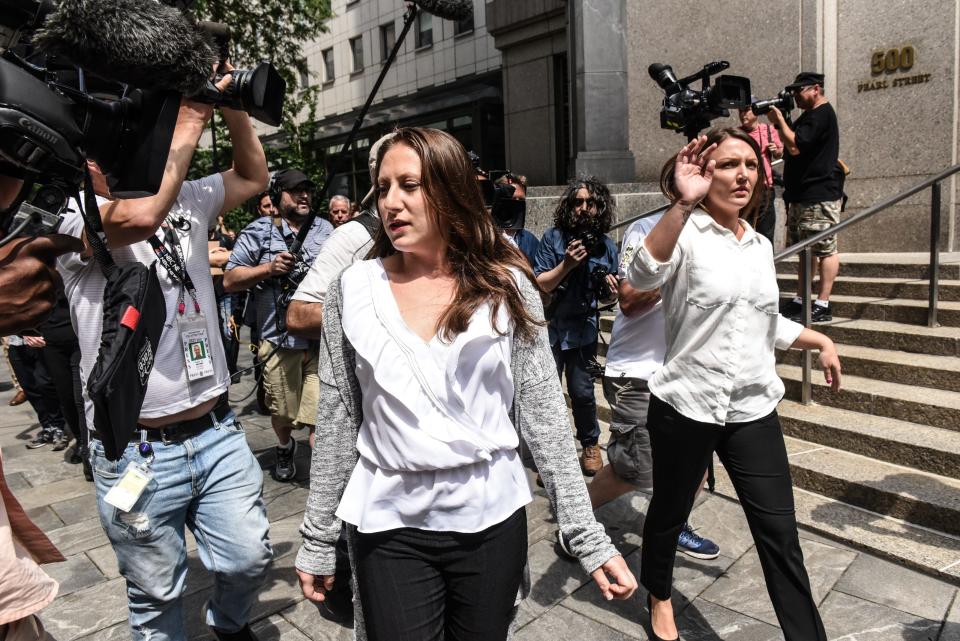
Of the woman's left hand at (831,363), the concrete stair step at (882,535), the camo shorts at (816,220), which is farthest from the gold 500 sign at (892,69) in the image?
the woman's left hand at (831,363)

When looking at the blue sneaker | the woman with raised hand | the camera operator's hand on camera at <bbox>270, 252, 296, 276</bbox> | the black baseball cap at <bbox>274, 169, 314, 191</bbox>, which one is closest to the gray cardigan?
the woman with raised hand

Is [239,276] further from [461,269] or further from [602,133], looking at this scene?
[602,133]

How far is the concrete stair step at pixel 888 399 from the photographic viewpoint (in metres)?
4.34

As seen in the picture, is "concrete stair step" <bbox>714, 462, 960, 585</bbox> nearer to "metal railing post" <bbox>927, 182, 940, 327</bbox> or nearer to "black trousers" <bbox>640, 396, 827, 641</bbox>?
"black trousers" <bbox>640, 396, 827, 641</bbox>

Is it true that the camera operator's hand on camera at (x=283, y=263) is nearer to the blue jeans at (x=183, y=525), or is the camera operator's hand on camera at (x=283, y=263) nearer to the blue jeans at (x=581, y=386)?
the blue jeans at (x=183, y=525)

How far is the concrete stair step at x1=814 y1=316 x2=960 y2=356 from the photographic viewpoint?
16.5 ft

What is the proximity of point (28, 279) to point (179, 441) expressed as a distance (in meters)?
0.97

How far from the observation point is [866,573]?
132 inches

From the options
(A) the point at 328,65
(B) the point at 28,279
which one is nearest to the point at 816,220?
(B) the point at 28,279

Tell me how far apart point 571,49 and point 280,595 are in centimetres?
889

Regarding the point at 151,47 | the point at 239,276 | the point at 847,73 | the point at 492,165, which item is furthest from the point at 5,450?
the point at 492,165

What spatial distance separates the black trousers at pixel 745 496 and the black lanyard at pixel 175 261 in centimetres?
184

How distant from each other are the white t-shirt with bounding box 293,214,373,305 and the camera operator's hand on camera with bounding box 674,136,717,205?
117 cm

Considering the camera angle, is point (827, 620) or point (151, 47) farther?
point (827, 620)
